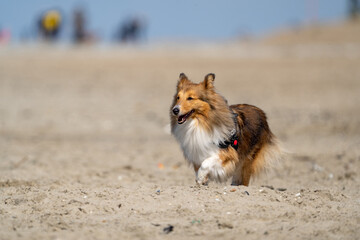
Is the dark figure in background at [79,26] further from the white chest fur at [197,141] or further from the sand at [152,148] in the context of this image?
the white chest fur at [197,141]

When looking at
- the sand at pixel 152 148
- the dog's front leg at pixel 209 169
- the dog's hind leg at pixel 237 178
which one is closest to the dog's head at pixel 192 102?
the dog's front leg at pixel 209 169

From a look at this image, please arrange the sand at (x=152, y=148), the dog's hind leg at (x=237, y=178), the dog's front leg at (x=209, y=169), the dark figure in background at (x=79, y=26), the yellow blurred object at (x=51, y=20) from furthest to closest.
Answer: the dark figure in background at (x=79, y=26) → the yellow blurred object at (x=51, y=20) → the dog's hind leg at (x=237, y=178) → the dog's front leg at (x=209, y=169) → the sand at (x=152, y=148)

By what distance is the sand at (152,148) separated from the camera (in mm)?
5262

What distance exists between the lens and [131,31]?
34500mm

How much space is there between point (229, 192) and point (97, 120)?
8.61m

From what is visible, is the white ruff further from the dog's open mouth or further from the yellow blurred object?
the yellow blurred object

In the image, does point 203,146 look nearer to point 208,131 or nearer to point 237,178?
point 208,131

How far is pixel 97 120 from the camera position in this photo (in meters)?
14.1

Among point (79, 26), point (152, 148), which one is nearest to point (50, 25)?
point (79, 26)

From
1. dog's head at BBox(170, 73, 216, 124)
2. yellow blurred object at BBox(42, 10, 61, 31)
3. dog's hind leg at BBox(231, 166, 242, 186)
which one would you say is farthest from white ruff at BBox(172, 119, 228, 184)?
yellow blurred object at BBox(42, 10, 61, 31)

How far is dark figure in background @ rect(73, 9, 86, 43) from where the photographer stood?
30.1 metres

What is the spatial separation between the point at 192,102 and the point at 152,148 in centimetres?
448

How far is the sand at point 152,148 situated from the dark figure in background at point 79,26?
3631mm

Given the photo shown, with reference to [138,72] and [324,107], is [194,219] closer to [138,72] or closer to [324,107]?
[324,107]
